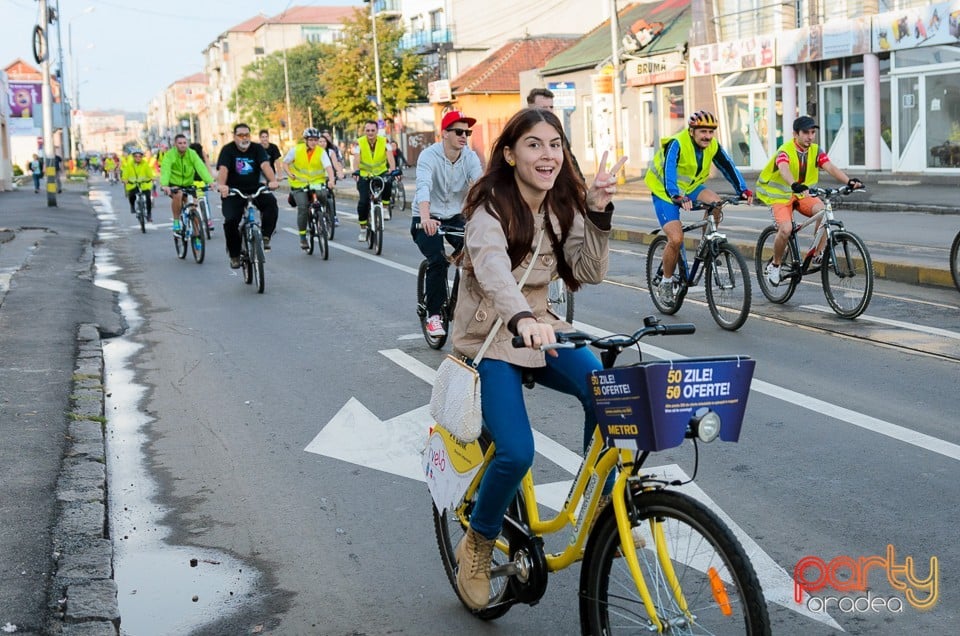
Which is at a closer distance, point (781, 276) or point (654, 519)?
point (654, 519)

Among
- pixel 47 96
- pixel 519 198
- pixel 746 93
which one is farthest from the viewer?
pixel 47 96

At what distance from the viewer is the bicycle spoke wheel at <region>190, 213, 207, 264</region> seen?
17.4 m

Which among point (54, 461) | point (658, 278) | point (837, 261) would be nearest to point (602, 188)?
point (54, 461)

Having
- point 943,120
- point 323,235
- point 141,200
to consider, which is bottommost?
point 323,235

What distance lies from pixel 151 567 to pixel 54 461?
1607 millimetres

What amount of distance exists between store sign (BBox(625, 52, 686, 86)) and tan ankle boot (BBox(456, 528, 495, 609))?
37861 mm

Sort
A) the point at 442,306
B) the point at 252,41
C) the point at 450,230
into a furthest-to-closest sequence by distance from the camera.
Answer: the point at 252,41 < the point at 442,306 < the point at 450,230

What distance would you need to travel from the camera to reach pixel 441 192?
9547mm

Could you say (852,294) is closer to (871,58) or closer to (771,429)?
(771,429)

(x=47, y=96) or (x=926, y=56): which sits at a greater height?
(x=47, y=96)

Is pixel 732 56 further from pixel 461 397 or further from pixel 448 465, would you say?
pixel 461 397

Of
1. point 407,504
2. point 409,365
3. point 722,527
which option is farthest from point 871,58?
point 722,527

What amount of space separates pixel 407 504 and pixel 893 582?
2198 millimetres

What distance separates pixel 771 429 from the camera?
666 cm
